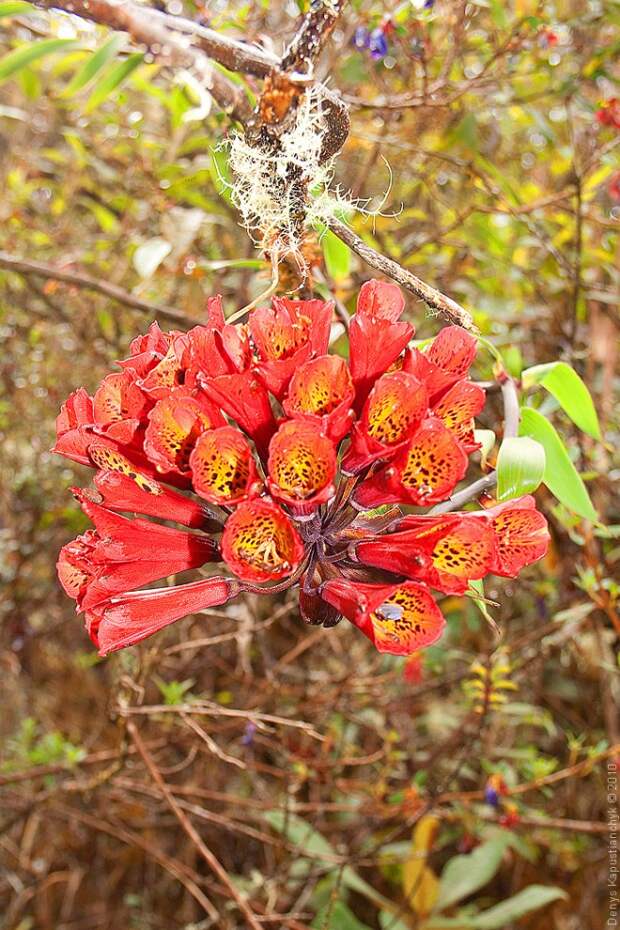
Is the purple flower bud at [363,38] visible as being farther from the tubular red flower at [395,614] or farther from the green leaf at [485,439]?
the tubular red flower at [395,614]

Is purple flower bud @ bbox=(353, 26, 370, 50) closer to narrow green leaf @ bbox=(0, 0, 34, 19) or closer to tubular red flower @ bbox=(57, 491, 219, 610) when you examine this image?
narrow green leaf @ bbox=(0, 0, 34, 19)

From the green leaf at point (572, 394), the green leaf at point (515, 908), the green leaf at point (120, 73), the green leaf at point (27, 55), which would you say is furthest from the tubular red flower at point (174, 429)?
the green leaf at point (515, 908)

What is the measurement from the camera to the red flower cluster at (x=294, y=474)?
0.57 metres

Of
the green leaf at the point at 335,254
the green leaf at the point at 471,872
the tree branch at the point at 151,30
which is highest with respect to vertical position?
the tree branch at the point at 151,30

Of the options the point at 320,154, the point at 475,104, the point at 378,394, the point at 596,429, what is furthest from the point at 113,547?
the point at 475,104

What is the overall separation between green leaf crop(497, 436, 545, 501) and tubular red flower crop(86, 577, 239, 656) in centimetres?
25

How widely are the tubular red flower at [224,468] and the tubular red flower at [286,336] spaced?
0.07 metres

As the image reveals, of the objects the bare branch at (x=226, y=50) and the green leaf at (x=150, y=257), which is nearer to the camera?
the bare branch at (x=226, y=50)

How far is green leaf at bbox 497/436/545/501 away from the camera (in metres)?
0.68

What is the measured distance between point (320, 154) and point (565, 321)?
126 cm

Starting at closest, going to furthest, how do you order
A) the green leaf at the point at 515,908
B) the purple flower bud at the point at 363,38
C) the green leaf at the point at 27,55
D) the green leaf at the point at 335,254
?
1. the green leaf at the point at 335,254
2. the green leaf at the point at 27,55
3. the purple flower bud at the point at 363,38
4. the green leaf at the point at 515,908

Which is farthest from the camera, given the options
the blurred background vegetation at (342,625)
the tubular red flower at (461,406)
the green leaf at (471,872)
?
the green leaf at (471,872)

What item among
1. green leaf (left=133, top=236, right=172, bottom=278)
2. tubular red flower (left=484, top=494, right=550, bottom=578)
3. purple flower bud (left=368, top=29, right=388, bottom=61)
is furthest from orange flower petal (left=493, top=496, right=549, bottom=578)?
purple flower bud (left=368, top=29, right=388, bottom=61)

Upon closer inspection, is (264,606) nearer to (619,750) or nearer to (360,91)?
(619,750)
